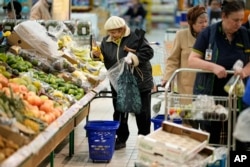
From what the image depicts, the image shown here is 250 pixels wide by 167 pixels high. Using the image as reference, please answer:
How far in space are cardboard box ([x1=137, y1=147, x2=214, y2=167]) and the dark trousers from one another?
320 cm

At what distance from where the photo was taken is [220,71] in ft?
18.0

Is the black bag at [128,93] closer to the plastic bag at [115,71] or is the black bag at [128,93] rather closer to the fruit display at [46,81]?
the plastic bag at [115,71]

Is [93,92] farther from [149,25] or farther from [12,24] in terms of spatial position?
[149,25]

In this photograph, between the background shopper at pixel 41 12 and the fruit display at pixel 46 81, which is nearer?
the fruit display at pixel 46 81

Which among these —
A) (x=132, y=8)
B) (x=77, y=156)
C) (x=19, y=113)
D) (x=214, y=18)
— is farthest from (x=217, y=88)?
(x=132, y=8)

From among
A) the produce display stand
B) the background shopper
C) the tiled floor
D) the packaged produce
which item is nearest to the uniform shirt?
the produce display stand

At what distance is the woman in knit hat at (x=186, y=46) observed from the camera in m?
7.00

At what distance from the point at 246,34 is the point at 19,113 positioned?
2.12 m

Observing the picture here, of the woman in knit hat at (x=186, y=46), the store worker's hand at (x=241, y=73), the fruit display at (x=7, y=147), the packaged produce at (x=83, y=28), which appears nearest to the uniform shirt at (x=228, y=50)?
the store worker's hand at (x=241, y=73)

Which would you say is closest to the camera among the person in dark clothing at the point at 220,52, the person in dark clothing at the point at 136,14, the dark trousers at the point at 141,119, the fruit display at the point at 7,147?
the fruit display at the point at 7,147

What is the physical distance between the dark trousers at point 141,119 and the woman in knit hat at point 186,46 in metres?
0.66

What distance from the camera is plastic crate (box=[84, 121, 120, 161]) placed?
24.4 feet

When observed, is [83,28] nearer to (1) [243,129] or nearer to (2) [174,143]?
(2) [174,143]

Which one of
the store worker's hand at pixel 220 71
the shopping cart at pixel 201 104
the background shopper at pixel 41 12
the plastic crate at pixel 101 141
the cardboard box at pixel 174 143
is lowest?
the plastic crate at pixel 101 141
